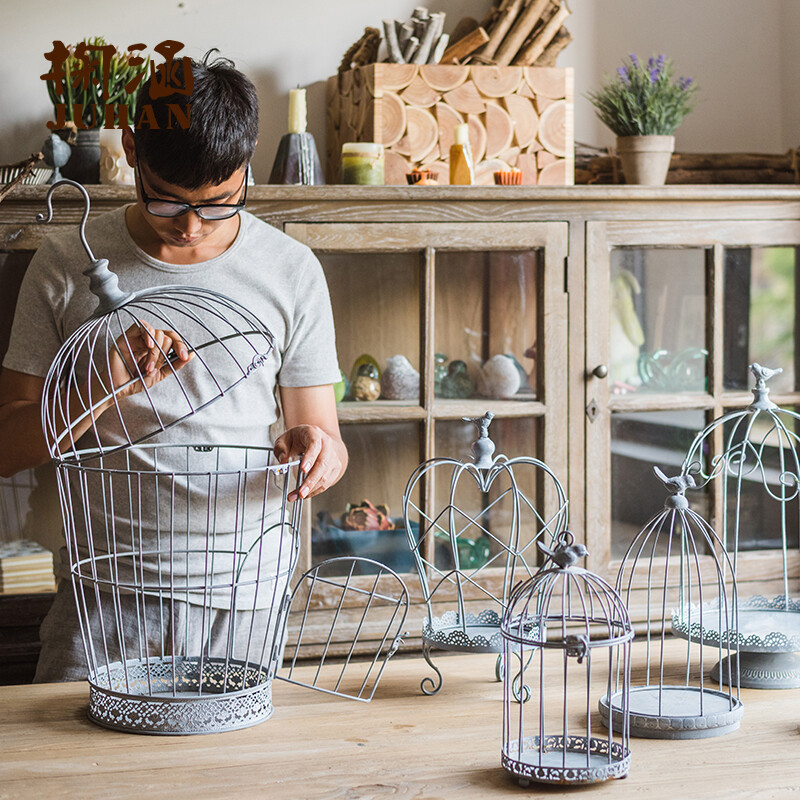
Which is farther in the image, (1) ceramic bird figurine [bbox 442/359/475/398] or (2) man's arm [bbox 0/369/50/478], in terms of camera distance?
(1) ceramic bird figurine [bbox 442/359/475/398]

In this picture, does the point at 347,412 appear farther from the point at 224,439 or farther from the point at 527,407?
the point at 224,439

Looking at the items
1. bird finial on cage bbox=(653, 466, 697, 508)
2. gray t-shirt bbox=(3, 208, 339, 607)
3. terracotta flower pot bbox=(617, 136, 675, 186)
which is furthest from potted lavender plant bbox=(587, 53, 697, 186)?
bird finial on cage bbox=(653, 466, 697, 508)

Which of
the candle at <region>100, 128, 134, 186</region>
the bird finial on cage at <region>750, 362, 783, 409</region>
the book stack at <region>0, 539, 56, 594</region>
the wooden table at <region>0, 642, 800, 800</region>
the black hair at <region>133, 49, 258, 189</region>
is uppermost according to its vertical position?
the candle at <region>100, 128, 134, 186</region>

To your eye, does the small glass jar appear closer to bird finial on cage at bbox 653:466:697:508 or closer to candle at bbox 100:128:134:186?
candle at bbox 100:128:134:186

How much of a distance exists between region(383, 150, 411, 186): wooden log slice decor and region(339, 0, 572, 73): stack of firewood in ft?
0.67

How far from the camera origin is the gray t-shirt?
1481mm

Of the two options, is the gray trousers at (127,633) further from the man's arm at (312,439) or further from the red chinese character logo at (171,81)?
the red chinese character logo at (171,81)

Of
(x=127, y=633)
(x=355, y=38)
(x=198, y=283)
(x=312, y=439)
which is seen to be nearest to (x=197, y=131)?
(x=198, y=283)

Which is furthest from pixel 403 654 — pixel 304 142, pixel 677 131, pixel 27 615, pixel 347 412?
pixel 677 131

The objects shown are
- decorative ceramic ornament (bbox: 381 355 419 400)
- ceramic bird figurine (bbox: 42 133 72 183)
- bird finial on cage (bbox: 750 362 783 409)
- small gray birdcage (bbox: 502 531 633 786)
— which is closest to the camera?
small gray birdcage (bbox: 502 531 633 786)

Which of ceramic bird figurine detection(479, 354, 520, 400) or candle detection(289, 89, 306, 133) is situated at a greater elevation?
candle detection(289, 89, 306, 133)

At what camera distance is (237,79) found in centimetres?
140

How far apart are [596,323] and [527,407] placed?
0.75 ft

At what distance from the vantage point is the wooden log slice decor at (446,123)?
228cm
